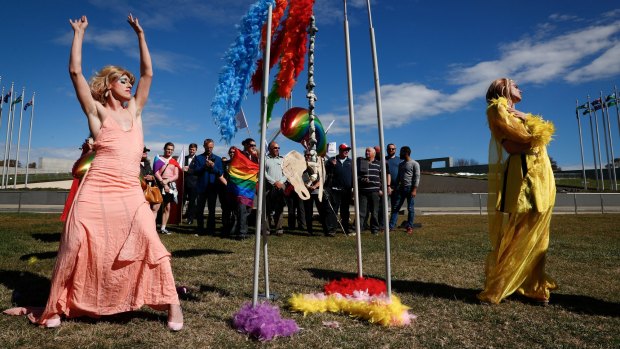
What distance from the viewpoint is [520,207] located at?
389cm

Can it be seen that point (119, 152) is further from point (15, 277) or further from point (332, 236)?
point (332, 236)

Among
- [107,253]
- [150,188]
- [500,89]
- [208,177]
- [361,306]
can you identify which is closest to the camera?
[107,253]

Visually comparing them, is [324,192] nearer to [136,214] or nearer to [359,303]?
[359,303]

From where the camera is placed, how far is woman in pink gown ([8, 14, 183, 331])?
3.01 meters

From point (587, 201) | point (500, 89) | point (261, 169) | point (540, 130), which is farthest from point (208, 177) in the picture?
point (587, 201)

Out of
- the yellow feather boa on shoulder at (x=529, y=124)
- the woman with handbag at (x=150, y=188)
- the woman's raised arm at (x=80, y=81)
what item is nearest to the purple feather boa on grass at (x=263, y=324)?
the woman's raised arm at (x=80, y=81)

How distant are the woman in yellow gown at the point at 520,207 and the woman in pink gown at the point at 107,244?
9.54ft

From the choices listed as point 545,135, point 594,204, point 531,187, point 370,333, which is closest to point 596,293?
point 531,187

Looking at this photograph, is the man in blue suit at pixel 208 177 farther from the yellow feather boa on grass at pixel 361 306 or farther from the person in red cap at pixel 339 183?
the yellow feather boa on grass at pixel 361 306

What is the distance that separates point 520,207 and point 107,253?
3.57 meters

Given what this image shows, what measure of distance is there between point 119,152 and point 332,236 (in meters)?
6.20

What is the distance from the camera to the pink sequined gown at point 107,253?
3010 mm

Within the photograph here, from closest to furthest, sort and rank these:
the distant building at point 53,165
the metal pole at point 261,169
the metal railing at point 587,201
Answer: the metal pole at point 261,169
the metal railing at point 587,201
the distant building at point 53,165

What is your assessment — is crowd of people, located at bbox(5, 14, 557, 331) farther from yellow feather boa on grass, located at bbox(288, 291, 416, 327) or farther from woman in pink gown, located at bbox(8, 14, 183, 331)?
yellow feather boa on grass, located at bbox(288, 291, 416, 327)
